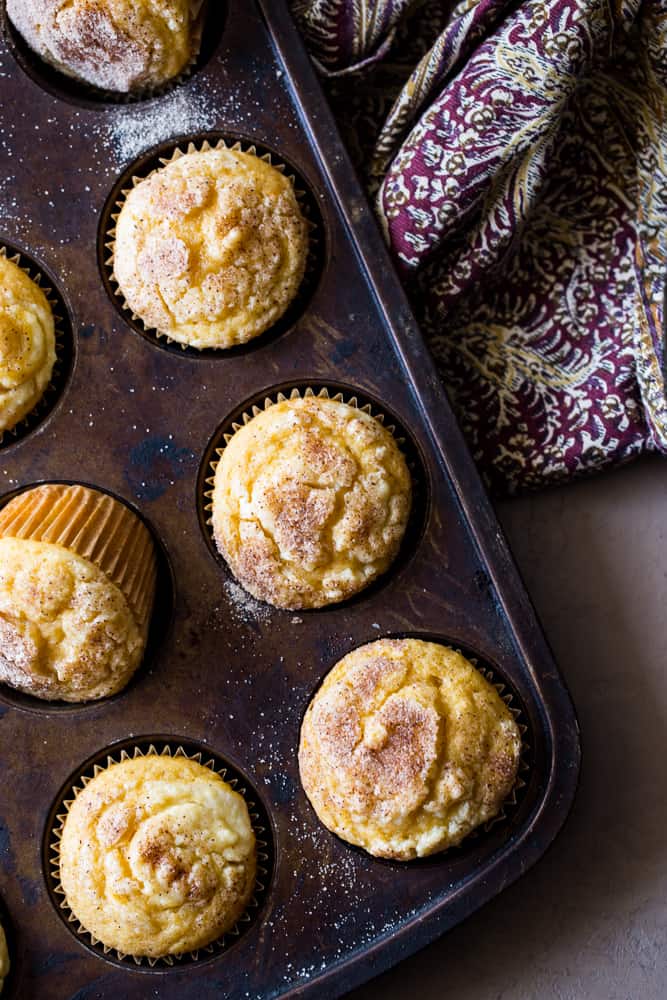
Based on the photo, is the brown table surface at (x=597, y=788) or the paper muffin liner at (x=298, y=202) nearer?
the paper muffin liner at (x=298, y=202)

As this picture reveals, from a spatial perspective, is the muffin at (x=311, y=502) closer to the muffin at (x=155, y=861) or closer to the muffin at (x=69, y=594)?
the muffin at (x=69, y=594)

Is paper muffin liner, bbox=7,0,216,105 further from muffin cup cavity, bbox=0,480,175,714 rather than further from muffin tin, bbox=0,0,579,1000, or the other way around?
muffin cup cavity, bbox=0,480,175,714

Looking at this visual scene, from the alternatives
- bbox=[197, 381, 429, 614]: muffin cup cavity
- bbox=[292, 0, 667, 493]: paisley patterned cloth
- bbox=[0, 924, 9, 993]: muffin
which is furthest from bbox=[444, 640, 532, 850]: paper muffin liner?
bbox=[0, 924, 9, 993]: muffin

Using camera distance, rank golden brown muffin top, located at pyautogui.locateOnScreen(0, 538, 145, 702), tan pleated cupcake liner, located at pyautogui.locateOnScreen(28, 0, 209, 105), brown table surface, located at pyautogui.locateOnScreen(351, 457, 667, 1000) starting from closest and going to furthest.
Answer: golden brown muffin top, located at pyautogui.locateOnScreen(0, 538, 145, 702) < tan pleated cupcake liner, located at pyautogui.locateOnScreen(28, 0, 209, 105) < brown table surface, located at pyautogui.locateOnScreen(351, 457, 667, 1000)

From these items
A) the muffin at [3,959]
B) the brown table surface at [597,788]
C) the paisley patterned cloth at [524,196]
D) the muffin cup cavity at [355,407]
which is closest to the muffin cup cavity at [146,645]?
the muffin cup cavity at [355,407]

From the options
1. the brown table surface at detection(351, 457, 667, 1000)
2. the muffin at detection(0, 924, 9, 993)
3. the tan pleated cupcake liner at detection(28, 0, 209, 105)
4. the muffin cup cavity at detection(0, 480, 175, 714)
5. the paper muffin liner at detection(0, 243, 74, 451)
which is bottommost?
the brown table surface at detection(351, 457, 667, 1000)

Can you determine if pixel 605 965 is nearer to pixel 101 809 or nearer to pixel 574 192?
pixel 101 809

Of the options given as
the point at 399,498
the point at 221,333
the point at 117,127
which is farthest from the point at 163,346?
the point at 399,498
